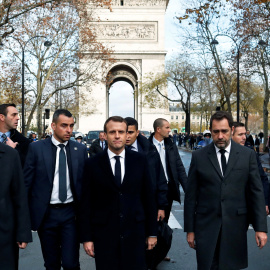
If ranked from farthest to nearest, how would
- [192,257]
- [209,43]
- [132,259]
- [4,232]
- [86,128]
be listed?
1. [86,128]
2. [209,43]
3. [192,257]
4. [132,259]
5. [4,232]

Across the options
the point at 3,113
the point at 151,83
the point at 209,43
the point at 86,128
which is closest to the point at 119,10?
the point at 151,83

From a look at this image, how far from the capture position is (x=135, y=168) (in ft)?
13.6

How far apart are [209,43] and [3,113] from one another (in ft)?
78.9

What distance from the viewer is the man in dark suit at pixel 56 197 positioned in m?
4.63

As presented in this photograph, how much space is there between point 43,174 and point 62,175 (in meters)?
0.19

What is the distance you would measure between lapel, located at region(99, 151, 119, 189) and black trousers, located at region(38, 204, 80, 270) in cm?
80

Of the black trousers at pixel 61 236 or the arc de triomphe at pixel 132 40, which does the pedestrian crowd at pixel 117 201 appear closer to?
Answer: the black trousers at pixel 61 236

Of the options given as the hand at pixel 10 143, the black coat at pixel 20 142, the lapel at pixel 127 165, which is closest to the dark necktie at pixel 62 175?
the lapel at pixel 127 165

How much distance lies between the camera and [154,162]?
6.15 m

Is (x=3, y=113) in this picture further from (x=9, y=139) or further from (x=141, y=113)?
(x=141, y=113)

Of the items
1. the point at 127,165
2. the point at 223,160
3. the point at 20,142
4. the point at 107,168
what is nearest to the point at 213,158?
the point at 223,160

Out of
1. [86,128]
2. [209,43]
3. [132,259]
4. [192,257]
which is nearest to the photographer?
[132,259]

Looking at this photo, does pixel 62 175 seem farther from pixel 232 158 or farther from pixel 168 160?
pixel 168 160

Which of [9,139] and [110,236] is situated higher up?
[9,139]
